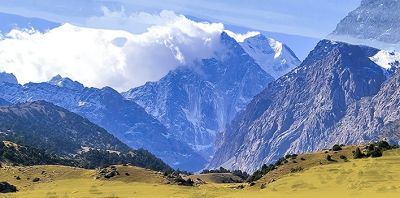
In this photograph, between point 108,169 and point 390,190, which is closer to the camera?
point 390,190

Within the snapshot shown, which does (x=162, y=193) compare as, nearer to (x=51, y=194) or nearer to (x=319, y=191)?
(x=51, y=194)

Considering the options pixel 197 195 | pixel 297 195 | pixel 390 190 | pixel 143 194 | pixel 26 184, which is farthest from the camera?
pixel 26 184

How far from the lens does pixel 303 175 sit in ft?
298

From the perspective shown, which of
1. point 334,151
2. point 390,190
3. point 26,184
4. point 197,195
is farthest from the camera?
point 334,151

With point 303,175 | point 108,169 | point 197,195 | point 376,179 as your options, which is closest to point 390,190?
point 376,179

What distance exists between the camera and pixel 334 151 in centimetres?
16875

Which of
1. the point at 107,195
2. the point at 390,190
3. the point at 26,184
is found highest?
the point at 26,184

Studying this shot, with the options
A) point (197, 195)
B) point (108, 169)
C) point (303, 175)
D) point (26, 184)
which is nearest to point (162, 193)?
point (197, 195)

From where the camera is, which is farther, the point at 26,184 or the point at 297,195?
the point at 26,184

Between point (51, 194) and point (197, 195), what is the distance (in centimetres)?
2554

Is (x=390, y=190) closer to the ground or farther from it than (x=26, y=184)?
closer to the ground

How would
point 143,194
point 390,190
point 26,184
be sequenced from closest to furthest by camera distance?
point 390,190
point 143,194
point 26,184

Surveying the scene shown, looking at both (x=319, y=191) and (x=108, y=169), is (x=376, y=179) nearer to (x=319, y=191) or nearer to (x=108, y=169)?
(x=319, y=191)

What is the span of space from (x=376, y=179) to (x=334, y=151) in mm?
91020
